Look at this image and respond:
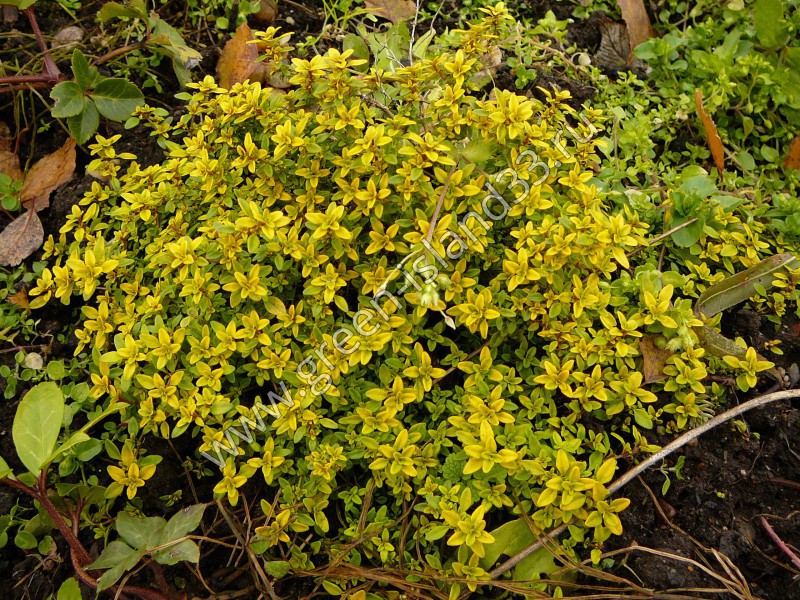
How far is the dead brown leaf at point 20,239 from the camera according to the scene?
9.11 ft

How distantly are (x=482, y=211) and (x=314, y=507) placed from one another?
42.8 inches

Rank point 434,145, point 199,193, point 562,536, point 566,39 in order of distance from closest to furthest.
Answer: point 562,536
point 434,145
point 199,193
point 566,39

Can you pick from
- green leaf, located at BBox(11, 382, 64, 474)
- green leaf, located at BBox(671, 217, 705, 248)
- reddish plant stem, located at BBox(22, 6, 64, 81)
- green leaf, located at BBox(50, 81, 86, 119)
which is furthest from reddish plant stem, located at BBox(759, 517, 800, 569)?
reddish plant stem, located at BBox(22, 6, 64, 81)

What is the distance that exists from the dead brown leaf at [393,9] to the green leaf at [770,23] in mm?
1727

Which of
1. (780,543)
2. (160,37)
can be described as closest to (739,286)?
(780,543)

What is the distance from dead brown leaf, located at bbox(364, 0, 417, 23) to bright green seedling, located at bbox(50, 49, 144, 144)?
1.38 meters

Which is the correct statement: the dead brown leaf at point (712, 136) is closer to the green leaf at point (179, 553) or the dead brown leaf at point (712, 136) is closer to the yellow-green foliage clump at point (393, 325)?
the yellow-green foliage clump at point (393, 325)

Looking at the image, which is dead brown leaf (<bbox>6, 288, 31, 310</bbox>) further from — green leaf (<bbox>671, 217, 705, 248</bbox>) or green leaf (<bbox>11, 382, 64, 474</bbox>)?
green leaf (<bbox>671, 217, 705, 248</bbox>)

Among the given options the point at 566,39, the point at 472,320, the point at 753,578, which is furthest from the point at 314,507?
the point at 566,39

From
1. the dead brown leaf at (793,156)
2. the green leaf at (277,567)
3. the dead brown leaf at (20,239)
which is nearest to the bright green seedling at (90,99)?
the dead brown leaf at (20,239)

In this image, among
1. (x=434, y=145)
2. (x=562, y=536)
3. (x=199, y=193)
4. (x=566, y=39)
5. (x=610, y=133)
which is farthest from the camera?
(x=566, y=39)

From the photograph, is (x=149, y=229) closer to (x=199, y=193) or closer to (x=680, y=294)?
(x=199, y=193)

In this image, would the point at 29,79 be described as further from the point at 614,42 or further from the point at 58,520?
the point at 614,42

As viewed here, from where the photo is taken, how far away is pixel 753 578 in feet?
6.68
